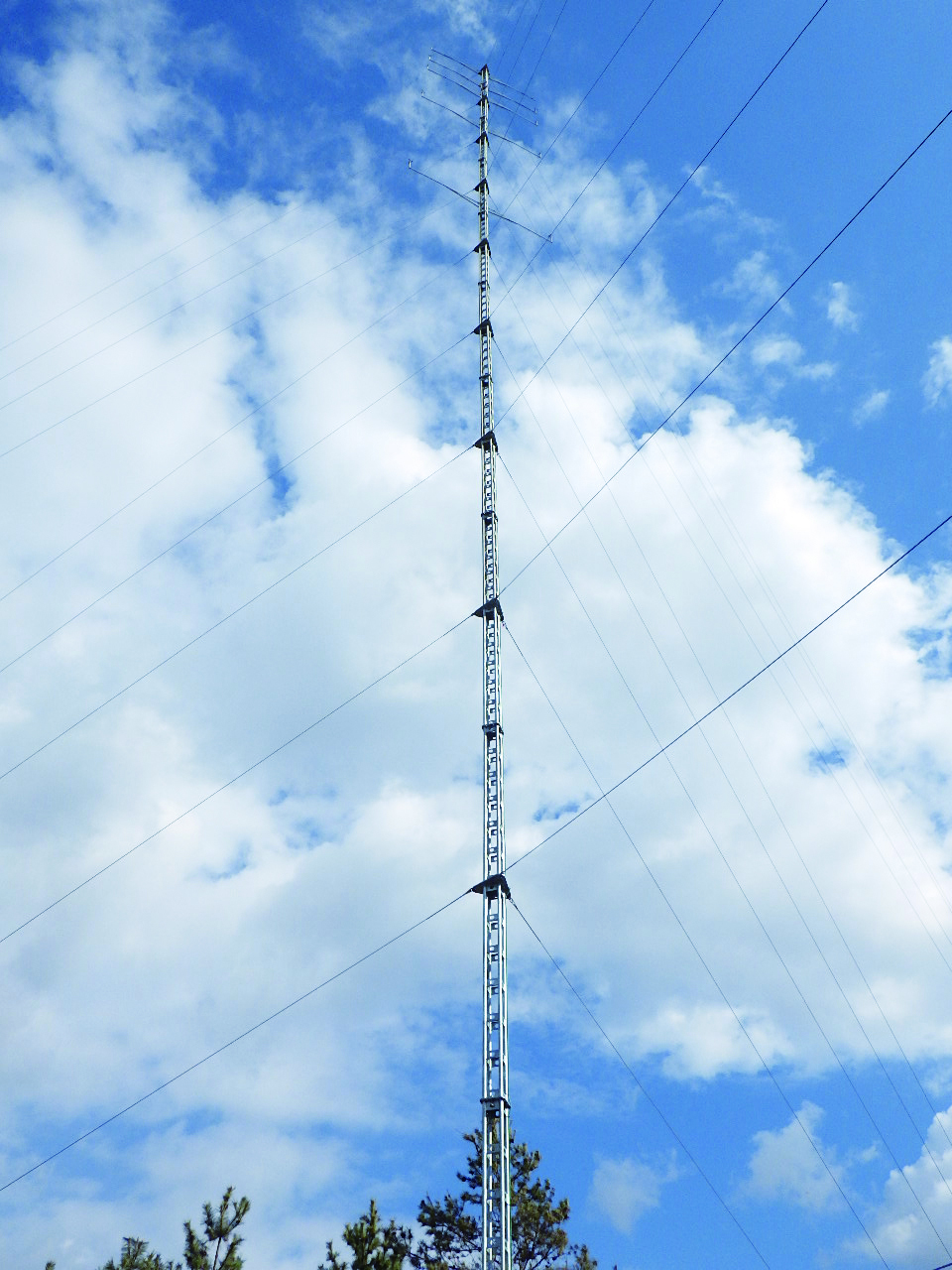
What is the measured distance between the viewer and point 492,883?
21.8m

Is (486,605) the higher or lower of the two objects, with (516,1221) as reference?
higher

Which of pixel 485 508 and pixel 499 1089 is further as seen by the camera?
pixel 485 508

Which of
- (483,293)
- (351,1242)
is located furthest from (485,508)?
(351,1242)

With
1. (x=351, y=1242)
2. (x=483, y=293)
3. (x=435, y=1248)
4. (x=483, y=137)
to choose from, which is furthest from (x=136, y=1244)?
(x=483, y=137)

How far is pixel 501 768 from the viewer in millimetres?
23250

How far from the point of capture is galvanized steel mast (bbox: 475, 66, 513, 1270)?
62.0 ft

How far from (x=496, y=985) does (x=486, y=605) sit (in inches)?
348

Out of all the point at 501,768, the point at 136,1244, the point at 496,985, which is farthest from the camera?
the point at 136,1244

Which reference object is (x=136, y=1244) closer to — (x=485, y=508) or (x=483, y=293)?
(x=485, y=508)

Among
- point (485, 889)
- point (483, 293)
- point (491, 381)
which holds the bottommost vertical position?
point (485, 889)

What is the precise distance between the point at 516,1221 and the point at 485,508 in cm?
2672

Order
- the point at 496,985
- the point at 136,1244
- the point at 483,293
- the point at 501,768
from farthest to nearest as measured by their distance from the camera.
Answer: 1. the point at 136,1244
2. the point at 483,293
3. the point at 501,768
4. the point at 496,985

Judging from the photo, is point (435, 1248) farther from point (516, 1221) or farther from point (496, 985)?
point (496, 985)

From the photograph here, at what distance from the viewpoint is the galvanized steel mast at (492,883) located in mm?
18891
